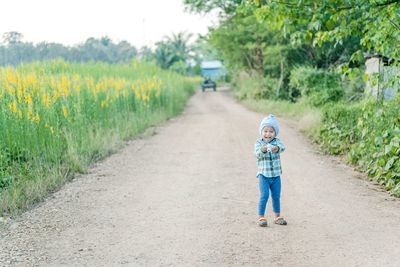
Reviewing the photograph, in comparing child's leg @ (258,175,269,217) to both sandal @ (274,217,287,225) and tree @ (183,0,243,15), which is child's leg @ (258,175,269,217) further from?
tree @ (183,0,243,15)

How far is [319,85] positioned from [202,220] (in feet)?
48.5

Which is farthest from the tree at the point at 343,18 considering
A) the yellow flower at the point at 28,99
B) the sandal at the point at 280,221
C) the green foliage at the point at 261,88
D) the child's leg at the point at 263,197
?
the green foliage at the point at 261,88

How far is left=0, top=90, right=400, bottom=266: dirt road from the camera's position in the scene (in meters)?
4.94

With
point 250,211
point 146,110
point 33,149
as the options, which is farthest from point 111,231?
point 146,110

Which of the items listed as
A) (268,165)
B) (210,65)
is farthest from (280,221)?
(210,65)

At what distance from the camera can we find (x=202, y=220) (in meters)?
6.16

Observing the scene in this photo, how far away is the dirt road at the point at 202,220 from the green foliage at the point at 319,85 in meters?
9.01

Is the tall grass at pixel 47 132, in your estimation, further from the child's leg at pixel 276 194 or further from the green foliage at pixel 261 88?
the green foliage at pixel 261 88

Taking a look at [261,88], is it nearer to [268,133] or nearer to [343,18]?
[343,18]

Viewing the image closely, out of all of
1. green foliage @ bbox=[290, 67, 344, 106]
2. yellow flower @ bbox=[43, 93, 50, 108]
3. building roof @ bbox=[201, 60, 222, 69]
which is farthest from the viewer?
building roof @ bbox=[201, 60, 222, 69]

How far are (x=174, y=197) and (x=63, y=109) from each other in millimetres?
3425

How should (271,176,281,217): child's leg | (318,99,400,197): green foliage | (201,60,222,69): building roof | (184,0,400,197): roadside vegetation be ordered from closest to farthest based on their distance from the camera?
(271,176,281,217): child's leg < (184,0,400,197): roadside vegetation < (318,99,400,197): green foliage < (201,60,222,69): building roof

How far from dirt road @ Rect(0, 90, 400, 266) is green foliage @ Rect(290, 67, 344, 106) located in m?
9.01

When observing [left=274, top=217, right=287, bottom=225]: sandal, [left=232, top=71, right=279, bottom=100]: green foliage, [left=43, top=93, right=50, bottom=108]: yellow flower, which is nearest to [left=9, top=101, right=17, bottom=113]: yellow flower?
[left=43, top=93, right=50, bottom=108]: yellow flower
